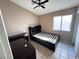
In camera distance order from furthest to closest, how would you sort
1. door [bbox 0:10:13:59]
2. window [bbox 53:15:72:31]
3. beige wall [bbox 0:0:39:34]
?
window [bbox 53:15:72:31] → beige wall [bbox 0:0:39:34] → door [bbox 0:10:13:59]

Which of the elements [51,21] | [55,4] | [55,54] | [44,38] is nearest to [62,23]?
[51,21]

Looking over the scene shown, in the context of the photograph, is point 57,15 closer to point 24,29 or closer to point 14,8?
point 24,29

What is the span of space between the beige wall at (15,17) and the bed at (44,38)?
0.65m

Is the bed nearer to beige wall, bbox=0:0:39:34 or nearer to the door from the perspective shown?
beige wall, bbox=0:0:39:34

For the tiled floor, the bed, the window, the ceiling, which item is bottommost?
→ the tiled floor

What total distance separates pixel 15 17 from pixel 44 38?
244cm

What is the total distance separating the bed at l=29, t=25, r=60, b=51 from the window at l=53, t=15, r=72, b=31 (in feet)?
2.50

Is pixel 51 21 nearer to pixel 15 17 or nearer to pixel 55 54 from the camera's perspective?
pixel 55 54

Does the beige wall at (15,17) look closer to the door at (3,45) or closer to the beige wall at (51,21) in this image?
the beige wall at (51,21)

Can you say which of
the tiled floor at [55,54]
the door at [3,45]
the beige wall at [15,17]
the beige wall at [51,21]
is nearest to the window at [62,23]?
the beige wall at [51,21]

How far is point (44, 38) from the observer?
3.50 metres

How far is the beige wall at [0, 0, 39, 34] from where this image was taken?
318 cm

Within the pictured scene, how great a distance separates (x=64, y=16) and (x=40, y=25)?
228cm

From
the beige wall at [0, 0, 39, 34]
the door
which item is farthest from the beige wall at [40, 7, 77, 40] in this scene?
the door
